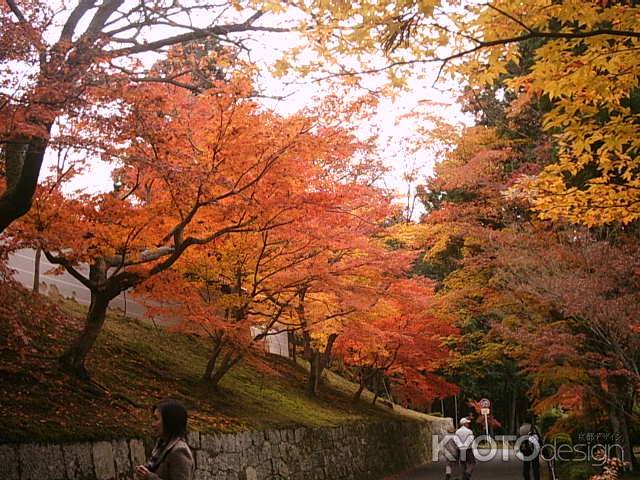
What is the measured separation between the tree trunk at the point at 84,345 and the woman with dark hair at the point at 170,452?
5150 mm

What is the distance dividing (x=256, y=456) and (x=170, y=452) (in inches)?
285

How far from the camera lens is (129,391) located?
10211mm

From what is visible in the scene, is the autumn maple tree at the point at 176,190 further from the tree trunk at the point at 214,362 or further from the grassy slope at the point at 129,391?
the tree trunk at the point at 214,362

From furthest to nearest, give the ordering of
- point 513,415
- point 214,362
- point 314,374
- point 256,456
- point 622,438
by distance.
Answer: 1. point 513,415
2. point 314,374
3. point 622,438
4. point 214,362
5. point 256,456

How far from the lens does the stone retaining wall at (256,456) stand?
6.87 metres

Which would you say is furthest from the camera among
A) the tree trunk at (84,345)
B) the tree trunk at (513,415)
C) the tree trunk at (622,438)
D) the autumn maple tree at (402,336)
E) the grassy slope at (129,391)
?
the tree trunk at (513,415)

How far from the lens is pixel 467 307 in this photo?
827 inches

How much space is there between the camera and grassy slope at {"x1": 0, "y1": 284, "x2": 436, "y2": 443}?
7715mm

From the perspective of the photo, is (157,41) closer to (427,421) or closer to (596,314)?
(596,314)

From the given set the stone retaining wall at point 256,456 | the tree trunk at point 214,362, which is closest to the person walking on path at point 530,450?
the stone retaining wall at point 256,456

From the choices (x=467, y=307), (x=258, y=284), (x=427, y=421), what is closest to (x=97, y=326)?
(x=258, y=284)

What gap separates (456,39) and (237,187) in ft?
17.4

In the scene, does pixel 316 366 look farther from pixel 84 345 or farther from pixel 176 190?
pixel 176 190

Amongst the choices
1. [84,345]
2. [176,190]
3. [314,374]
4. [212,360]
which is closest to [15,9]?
[176,190]
